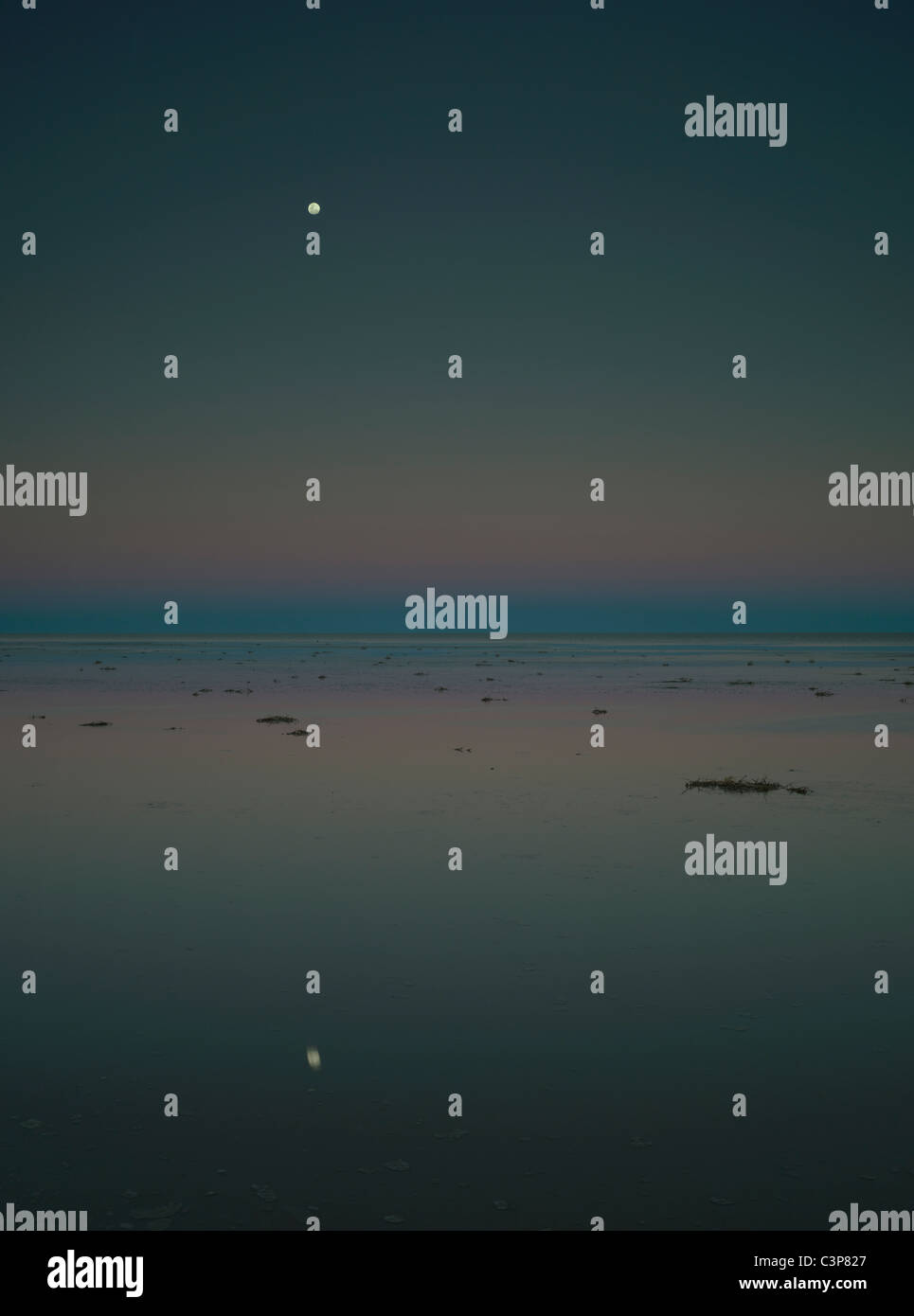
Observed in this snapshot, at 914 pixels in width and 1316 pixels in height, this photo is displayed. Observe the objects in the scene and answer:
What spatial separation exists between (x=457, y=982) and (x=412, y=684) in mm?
56392

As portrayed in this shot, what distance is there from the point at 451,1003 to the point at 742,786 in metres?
15.7

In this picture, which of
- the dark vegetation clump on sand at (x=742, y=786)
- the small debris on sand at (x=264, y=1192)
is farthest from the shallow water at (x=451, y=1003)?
the dark vegetation clump on sand at (x=742, y=786)

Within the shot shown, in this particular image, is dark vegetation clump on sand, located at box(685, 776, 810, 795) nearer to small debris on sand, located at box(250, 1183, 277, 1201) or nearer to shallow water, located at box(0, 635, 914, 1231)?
shallow water, located at box(0, 635, 914, 1231)

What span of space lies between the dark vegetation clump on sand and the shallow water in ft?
2.31

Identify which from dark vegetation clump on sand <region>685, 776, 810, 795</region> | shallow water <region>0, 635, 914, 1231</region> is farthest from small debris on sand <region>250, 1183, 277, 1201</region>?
dark vegetation clump on sand <region>685, 776, 810, 795</region>

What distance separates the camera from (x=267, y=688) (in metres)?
63.2

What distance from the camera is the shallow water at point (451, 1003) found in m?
7.42

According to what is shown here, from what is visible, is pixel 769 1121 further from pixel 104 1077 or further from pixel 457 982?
pixel 104 1077

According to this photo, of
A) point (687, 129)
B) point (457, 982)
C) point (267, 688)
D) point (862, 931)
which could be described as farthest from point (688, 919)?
point (267, 688)

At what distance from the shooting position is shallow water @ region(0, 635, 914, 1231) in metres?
7.42

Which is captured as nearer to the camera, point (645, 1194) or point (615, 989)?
point (645, 1194)

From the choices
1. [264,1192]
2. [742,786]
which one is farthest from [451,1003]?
[742,786]

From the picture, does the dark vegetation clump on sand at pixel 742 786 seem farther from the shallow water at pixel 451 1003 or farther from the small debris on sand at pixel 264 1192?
the small debris on sand at pixel 264 1192
